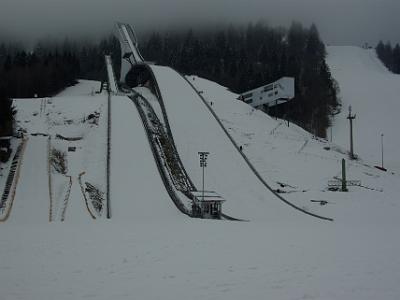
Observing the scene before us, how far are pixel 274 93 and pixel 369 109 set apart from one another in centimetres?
1728

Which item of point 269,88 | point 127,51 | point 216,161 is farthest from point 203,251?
point 127,51

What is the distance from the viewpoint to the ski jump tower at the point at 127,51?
57.4 meters

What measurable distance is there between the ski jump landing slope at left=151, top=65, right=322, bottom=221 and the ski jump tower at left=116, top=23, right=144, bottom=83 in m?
16.4

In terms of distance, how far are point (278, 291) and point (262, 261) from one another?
1919 mm

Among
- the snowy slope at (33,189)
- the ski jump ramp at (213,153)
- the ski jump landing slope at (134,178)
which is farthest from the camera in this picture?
the ski jump ramp at (213,153)

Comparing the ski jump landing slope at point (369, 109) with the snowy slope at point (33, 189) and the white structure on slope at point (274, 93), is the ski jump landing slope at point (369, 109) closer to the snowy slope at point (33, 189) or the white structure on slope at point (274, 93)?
the white structure on slope at point (274, 93)

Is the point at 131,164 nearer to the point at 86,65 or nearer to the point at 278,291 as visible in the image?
the point at 278,291

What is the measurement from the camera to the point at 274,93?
47438 mm

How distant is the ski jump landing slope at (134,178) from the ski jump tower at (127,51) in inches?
1031

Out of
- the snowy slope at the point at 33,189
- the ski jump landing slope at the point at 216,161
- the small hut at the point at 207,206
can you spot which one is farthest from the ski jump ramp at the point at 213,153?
the snowy slope at the point at 33,189

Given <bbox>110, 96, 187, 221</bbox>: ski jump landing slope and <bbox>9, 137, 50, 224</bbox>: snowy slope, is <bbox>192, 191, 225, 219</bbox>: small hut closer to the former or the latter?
<bbox>110, 96, 187, 221</bbox>: ski jump landing slope

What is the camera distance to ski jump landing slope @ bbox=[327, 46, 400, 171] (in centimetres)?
4522

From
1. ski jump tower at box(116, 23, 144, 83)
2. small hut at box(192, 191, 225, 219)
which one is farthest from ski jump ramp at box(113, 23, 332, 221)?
ski jump tower at box(116, 23, 144, 83)

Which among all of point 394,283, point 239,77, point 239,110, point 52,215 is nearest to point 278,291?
point 394,283
